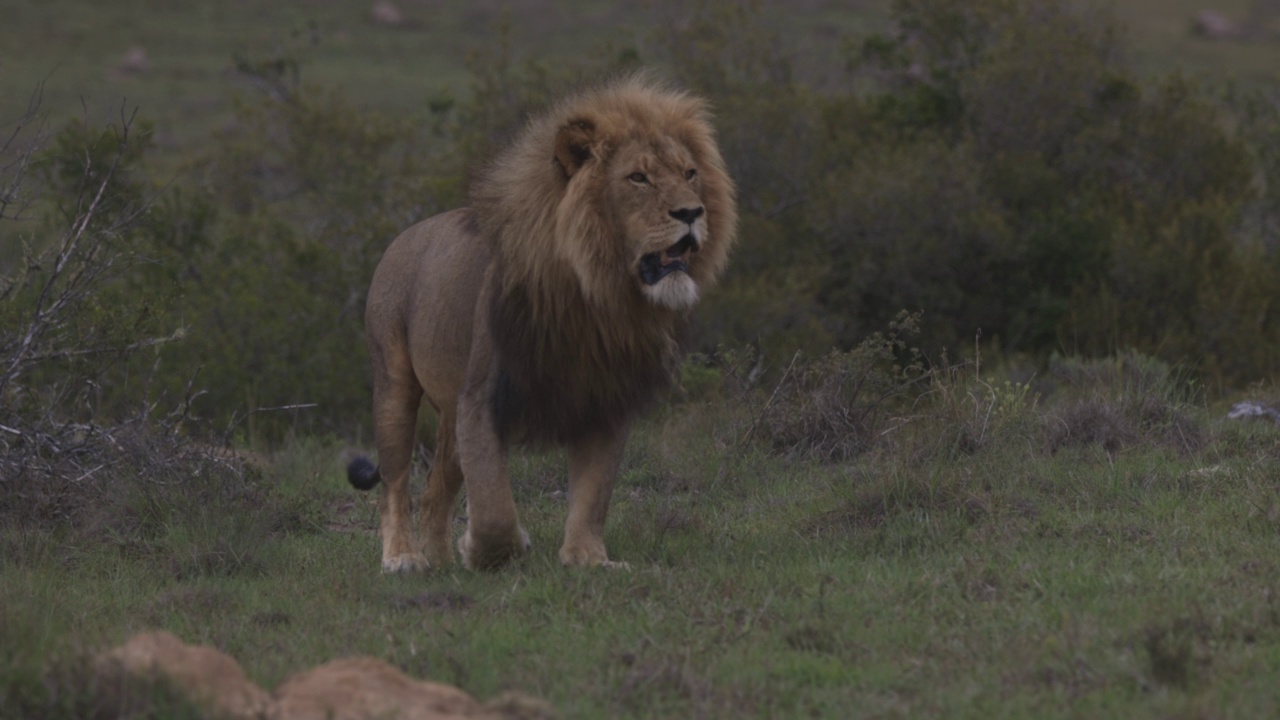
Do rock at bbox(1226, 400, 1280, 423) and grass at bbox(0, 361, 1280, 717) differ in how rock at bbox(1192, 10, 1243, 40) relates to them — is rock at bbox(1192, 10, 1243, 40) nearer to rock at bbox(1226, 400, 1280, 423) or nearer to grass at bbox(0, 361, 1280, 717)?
rock at bbox(1226, 400, 1280, 423)

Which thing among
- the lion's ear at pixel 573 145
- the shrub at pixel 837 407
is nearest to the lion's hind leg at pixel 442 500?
the lion's ear at pixel 573 145

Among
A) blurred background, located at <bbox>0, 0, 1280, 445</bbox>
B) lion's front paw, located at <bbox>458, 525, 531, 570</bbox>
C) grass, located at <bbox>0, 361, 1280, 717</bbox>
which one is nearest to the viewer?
grass, located at <bbox>0, 361, 1280, 717</bbox>

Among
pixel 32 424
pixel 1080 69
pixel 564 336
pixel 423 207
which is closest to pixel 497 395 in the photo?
pixel 564 336

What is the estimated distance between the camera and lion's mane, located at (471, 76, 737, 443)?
20.0 ft

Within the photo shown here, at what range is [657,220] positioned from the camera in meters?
5.99

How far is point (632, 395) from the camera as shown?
21.2ft

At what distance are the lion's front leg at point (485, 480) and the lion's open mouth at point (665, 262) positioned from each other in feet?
2.71

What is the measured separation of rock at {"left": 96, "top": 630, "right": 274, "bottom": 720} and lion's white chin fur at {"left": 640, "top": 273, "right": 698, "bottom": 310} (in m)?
2.32

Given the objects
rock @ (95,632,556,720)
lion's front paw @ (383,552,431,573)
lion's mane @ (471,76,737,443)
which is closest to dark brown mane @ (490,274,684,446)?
lion's mane @ (471,76,737,443)

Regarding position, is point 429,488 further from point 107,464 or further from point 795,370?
point 795,370

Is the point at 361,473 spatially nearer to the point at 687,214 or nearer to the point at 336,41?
the point at 687,214

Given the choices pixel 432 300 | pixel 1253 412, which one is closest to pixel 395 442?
pixel 432 300

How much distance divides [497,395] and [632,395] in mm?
537

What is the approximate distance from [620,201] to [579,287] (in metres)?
0.36
